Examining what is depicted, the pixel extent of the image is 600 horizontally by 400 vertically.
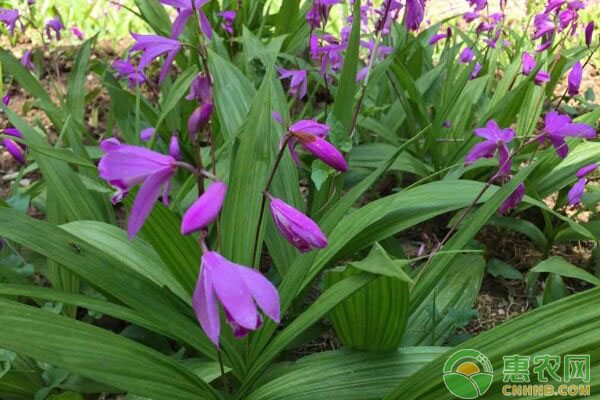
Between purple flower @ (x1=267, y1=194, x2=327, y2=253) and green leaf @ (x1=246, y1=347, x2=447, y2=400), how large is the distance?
0.39m

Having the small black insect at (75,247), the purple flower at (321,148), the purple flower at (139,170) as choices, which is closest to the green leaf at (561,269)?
the purple flower at (321,148)

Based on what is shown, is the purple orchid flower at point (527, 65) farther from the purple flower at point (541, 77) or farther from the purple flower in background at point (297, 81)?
the purple flower in background at point (297, 81)

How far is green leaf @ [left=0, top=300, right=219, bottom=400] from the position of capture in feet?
2.71

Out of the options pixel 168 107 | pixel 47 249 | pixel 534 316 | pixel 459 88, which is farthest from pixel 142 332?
pixel 459 88

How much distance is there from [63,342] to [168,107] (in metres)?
1.02

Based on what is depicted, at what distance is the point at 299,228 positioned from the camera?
3.12 feet

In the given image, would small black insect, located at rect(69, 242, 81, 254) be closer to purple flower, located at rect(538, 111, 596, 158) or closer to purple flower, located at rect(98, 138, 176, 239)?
purple flower, located at rect(98, 138, 176, 239)

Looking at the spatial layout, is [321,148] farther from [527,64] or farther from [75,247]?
[527,64]

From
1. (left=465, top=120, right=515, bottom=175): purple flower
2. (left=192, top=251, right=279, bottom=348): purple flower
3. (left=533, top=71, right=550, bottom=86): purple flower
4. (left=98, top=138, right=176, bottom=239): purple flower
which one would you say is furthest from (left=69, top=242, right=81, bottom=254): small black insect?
(left=533, top=71, right=550, bottom=86): purple flower

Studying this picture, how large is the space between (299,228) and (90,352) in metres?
0.42

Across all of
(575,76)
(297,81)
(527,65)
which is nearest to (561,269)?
(575,76)

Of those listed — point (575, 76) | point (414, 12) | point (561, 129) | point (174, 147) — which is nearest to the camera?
point (174, 147)

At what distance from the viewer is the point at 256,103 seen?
1.28 meters

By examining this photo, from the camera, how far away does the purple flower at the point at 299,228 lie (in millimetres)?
950
